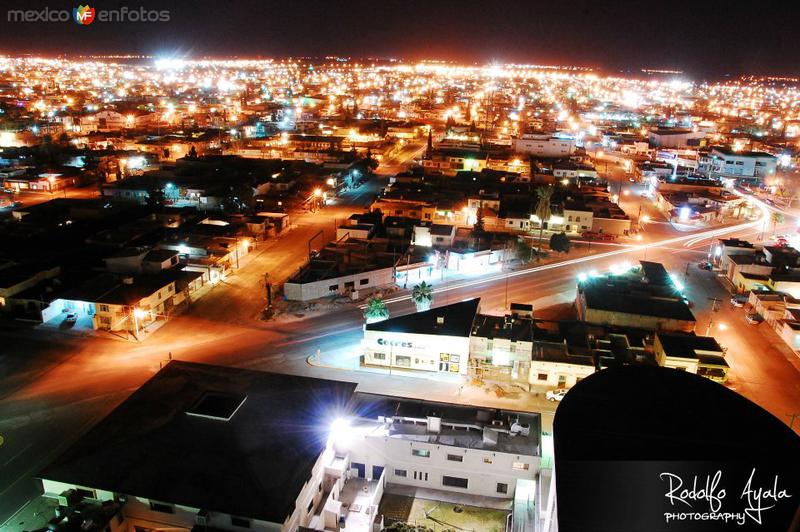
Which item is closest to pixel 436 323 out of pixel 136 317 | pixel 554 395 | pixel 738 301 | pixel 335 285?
pixel 554 395

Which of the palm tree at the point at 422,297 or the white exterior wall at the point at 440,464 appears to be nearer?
the white exterior wall at the point at 440,464

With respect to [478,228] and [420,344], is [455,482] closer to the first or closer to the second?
[420,344]

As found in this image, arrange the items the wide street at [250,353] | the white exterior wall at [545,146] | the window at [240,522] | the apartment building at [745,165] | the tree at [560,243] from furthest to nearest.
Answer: the white exterior wall at [545,146] < the apartment building at [745,165] < the tree at [560,243] < the wide street at [250,353] < the window at [240,522]

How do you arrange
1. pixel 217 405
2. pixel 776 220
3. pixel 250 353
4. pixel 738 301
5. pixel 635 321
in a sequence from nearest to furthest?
pixel 217 405
pixel 250 353
pixel 635 321
pixel 738 301
pixel 776 220

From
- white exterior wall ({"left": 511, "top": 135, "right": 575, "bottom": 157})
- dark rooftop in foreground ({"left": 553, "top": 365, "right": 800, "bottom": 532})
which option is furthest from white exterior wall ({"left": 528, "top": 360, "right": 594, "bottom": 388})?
white exterior wall ({"left": 511, "top": 135, "right": 575, "bottom": 157})

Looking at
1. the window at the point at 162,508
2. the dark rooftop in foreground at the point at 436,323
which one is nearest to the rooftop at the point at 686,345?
the dark rooftop in foreground at the point at 436,323

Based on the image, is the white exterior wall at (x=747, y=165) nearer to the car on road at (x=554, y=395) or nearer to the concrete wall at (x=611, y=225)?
the concrete wall at (x=611, y=225)
